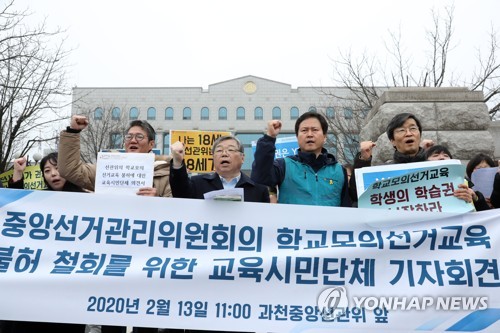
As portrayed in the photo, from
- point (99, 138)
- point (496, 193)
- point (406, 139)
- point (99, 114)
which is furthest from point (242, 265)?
point (99, 114)

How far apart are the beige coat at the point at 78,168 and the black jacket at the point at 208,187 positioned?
0.89 ft

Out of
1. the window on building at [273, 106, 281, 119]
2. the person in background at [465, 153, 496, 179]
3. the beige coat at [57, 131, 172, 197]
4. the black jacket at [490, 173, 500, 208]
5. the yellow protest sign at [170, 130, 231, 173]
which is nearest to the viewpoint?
the beige coat at [57, 131, 172, 197]

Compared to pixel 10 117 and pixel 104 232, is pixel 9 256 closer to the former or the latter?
pixel 104 232

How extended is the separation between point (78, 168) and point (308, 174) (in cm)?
166

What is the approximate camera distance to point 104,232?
331 centimetres

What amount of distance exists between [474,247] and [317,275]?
3.39 ft

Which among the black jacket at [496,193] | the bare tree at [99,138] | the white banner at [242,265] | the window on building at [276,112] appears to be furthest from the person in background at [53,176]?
the window on building at [276,112]

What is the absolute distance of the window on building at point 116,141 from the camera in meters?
24.8

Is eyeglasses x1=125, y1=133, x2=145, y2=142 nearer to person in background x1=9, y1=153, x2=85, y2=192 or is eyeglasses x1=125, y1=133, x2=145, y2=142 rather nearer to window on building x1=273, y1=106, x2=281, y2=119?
person in background x1=9, y1=153, x2=85, y2=192

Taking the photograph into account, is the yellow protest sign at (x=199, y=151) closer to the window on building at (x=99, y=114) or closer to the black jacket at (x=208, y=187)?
the black jacket at (x=208, y=187)

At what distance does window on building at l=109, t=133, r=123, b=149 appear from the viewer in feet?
81.2

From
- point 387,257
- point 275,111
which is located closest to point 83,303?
point 387,257

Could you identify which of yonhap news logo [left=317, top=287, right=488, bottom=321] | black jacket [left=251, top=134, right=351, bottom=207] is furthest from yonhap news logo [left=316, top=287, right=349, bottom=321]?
black jacket [left=251, top=134, right=351, bottom=207]

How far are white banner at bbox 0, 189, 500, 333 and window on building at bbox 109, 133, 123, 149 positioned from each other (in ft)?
72.1
